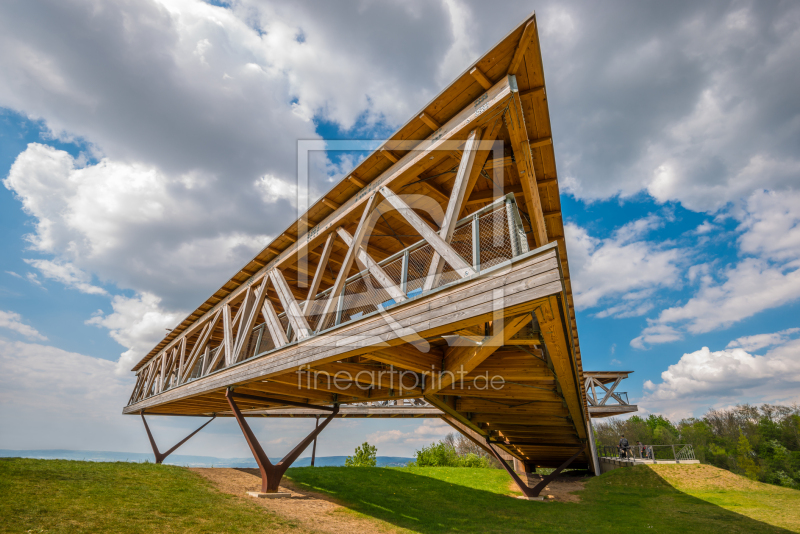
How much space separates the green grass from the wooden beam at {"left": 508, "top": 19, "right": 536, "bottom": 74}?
10.1 m

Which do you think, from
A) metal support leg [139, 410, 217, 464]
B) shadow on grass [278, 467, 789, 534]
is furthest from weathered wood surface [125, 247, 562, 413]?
metal support leg [139, 410, 217, 464]

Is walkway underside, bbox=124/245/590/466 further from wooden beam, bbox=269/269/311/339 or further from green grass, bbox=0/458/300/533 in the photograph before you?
green grass, bbox=0/458/300/533

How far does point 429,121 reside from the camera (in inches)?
299

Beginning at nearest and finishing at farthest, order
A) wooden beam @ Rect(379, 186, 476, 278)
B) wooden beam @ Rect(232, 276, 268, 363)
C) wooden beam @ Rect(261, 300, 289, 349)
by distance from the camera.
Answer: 1. wooden beam @ Rect(379, 186, 476, 278)
2. wooden beam @ Rect(261, 300, 289, 349)
3. wooden beam @ Rect(232, 276, 268, 363)

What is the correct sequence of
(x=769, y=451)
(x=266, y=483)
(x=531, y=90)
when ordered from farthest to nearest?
(x=769, y=451)
(x=266, y=483)
(x=531, y=90)

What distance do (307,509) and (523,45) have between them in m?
11.8

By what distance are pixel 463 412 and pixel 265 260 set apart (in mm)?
8622

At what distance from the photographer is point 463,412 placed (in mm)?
11812

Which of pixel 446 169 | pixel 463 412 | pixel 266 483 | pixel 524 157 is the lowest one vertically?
pixel 266 483

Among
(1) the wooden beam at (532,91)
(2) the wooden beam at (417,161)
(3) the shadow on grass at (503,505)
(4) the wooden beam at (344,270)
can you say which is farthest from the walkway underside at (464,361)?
(1) the wooden beam at (532,91)

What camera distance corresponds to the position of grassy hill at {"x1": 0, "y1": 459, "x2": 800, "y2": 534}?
725cm

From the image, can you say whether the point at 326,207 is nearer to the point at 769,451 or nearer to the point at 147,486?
the point at 147,486

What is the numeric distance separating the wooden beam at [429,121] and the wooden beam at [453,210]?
1281 millimetres

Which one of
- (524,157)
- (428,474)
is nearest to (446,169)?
(524,157)
